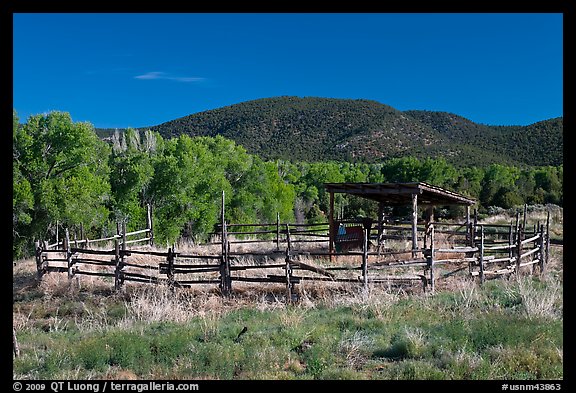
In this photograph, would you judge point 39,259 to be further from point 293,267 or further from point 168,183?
point 168,183

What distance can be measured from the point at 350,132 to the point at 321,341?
83.2 metres

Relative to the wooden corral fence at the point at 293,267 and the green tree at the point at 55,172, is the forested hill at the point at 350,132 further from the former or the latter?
the wooden corral fence at the point at 293,267

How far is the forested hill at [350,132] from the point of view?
238ft

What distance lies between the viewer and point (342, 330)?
773 centimetres

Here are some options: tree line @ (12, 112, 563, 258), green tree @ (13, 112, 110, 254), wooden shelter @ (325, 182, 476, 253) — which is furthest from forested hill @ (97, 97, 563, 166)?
green tree @ (13, 112, 110, 254)

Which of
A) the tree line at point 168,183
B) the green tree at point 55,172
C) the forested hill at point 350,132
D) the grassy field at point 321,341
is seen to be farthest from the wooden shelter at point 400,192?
the forested hill at point 350,132

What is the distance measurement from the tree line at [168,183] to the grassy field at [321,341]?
485 inches

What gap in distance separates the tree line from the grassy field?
12312mm

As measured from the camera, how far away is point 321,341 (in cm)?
694

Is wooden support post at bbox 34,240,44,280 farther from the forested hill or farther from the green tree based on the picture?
the forested hill
